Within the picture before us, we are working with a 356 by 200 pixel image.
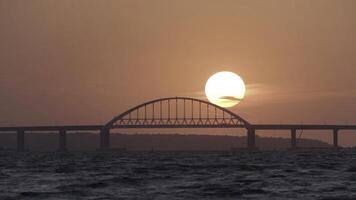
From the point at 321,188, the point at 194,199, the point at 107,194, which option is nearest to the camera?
the point at 194,199

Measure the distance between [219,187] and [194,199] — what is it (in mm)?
7951

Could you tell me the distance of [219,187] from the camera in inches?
1898

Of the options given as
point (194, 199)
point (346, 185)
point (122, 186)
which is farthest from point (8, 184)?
point (346, 185)

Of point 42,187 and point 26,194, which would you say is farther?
point 42,187

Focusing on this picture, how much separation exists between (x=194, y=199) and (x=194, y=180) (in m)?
15.5

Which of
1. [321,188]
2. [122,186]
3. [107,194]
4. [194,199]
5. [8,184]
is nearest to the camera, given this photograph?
[194,199]

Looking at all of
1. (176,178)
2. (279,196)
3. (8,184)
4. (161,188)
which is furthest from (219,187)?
(8,184)

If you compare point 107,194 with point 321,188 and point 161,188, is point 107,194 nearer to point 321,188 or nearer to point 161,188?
point 161,188

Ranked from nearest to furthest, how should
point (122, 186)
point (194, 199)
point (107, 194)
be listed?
point (194, 199) < point (107, 194) < point (122, 186)

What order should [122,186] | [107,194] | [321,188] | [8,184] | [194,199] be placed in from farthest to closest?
1. [8,184]
2. [122,186]
3. [321,188]
4. [107,194]
5. [194,199]

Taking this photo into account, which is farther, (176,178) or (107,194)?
(176,178)

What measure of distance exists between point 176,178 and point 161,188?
10480 millimetres

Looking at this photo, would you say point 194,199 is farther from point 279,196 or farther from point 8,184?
point 8,184

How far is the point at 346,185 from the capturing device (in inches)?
1914
